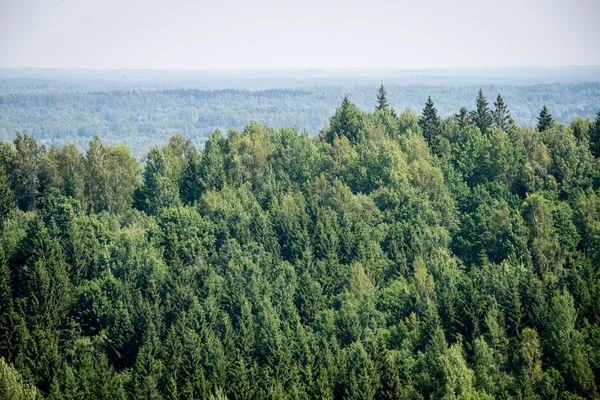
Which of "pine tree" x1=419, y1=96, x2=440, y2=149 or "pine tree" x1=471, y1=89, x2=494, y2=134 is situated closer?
"pine tree" x1=419, y1=96, x2=440, y2=149

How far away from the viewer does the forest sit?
184 ft

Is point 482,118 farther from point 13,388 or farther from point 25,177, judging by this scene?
point 13,388

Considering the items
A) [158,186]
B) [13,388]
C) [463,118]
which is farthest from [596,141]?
[13,388]

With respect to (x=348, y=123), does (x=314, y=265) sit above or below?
below

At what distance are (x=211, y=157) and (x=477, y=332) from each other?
4611cm

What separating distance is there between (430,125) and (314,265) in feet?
120

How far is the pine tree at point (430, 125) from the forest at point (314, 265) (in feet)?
1.14

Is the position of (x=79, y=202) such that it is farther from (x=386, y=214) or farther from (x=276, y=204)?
(x=386, y=214)

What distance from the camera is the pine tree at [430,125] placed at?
349 ft

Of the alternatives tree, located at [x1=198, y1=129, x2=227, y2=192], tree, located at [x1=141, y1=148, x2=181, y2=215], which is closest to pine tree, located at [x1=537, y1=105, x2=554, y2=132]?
tree, located at [x1=198, y1=129, x2=227, y2=192]

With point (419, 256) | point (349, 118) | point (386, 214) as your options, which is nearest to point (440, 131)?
point (349, 118)

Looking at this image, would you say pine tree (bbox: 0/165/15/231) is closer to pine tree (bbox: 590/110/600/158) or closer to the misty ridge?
the misty ridge

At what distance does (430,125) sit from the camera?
354 ft

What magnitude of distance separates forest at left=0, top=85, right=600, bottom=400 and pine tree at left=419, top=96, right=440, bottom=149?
35cm
